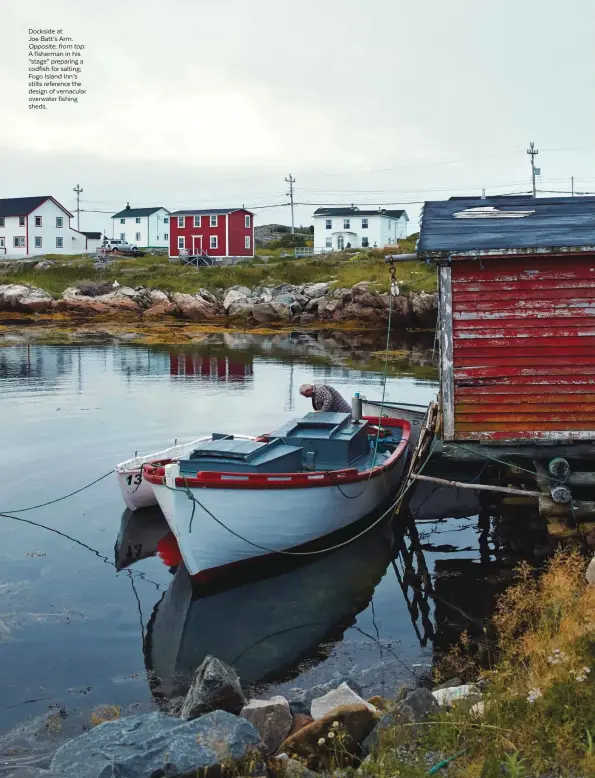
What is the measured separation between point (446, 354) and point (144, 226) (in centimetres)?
9705

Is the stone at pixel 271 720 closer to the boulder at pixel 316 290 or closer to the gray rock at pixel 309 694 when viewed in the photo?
the gray rock at pixel 309 694

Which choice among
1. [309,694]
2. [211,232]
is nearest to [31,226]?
[211,232]

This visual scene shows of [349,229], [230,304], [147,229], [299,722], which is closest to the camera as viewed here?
[299,722]

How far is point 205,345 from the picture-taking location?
5403 centimetres

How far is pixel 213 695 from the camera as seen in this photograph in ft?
28.5

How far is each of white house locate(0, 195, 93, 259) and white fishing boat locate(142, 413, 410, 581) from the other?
83.6 meters

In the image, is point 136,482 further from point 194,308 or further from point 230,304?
point 230,304

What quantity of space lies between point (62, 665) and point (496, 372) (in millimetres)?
8409

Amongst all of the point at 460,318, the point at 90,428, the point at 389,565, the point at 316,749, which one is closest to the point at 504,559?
the point at 389,565

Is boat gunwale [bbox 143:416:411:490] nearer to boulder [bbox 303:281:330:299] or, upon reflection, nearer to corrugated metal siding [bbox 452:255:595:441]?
corrugated metal siding [bbox 452:255:595:441]

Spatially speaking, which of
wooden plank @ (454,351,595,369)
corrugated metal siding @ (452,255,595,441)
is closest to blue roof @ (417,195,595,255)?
corrugated metal siding @ (452,255,595,441)

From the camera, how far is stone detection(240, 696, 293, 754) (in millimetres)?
7898

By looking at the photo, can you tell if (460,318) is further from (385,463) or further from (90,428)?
(90,428)

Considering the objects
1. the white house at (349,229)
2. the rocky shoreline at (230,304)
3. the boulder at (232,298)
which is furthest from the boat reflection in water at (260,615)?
the white house at (349,229)
